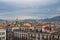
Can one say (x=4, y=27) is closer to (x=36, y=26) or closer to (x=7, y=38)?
(x=7, y=38)

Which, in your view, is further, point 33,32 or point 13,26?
point 13,26

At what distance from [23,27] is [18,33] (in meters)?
0.50

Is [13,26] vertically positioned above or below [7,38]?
above

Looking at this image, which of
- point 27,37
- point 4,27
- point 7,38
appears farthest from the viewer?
point 4,27

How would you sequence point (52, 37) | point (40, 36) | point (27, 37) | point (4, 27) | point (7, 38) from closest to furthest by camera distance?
1. point (52, 37)
2. point (40, 36)
3. point (27, 37)
4. point (7, 38)
5. point (4, 27)

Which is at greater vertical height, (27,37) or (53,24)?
(53,24)

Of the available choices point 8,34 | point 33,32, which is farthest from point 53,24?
point 8,34

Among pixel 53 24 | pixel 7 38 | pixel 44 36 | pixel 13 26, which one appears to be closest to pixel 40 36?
pixel 44 36

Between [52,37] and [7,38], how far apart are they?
142 cm

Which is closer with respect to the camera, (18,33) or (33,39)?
(33,39)

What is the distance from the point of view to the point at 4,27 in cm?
475

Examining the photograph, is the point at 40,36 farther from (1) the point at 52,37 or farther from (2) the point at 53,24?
(2) the point at 53,24

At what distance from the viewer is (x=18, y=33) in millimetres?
4367

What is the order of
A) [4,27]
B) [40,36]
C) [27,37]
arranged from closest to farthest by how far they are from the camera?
[40,36] < [27,37] < [4,27]
